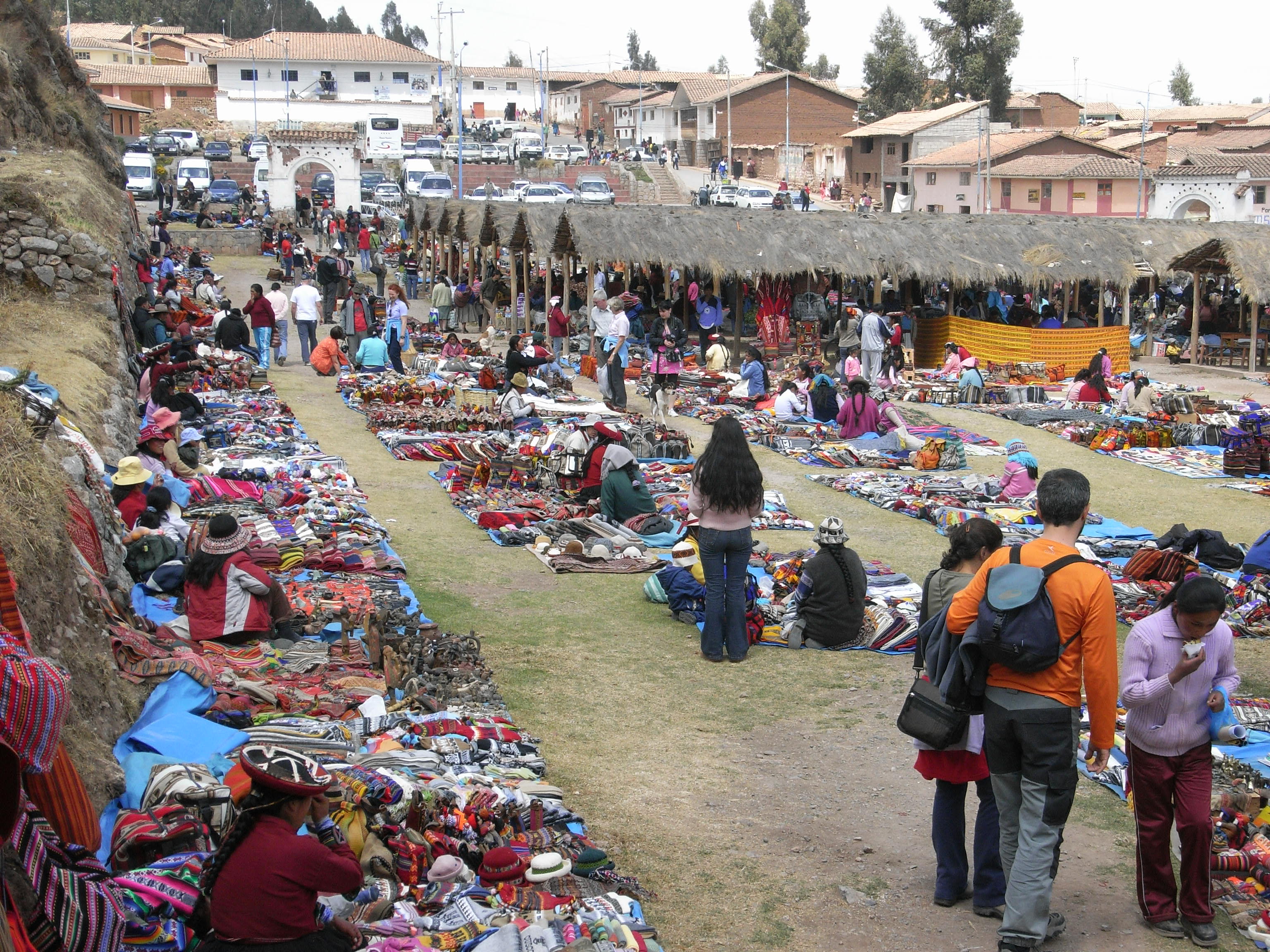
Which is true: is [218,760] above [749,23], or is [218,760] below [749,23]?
below

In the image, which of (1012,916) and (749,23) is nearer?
(1012,916)

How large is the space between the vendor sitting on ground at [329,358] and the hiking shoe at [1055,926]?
17.2 m

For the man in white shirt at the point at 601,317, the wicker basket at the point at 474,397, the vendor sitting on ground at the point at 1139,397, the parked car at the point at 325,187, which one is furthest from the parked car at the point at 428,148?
the vendor sitting on ground at the point at 1139,397

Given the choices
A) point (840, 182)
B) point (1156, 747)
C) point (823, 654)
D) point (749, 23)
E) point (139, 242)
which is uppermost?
point (749, 23)

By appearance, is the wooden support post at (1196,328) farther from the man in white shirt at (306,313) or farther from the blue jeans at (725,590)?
the blue jeans at (725,590)

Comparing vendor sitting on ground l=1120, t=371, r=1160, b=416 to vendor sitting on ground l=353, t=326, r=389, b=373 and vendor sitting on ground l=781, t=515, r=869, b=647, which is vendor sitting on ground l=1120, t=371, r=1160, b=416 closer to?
vendor sitting on ground l=781, t=515, r=869, b=647

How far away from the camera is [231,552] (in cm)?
759

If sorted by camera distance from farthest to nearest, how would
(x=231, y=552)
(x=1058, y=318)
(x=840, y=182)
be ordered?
1. (x=840, y=182)
2. (x=1058, y=318)
3. (x=231, y=552)

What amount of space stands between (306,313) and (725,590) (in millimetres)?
14652

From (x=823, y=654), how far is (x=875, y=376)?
13.5 metres

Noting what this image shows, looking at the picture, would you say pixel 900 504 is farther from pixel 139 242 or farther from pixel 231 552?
pixel 139 242

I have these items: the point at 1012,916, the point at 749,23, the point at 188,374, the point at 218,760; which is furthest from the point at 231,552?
the point at 749,23

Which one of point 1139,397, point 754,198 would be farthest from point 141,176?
point 1139,397

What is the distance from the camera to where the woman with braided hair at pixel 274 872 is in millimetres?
3791
